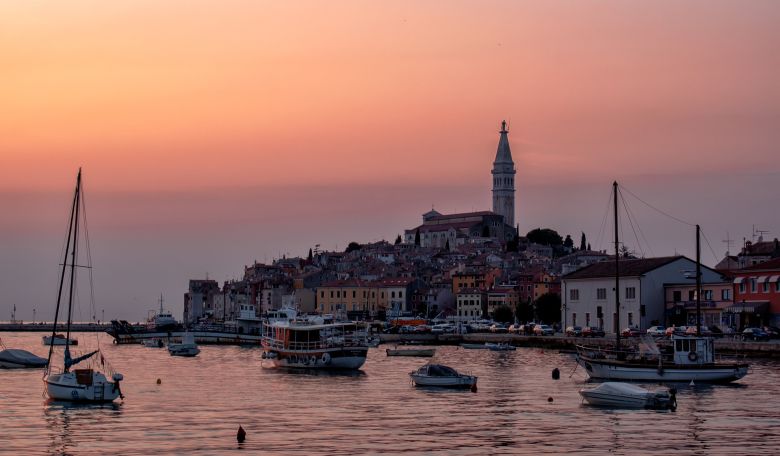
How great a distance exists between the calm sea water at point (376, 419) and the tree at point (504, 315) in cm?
8678

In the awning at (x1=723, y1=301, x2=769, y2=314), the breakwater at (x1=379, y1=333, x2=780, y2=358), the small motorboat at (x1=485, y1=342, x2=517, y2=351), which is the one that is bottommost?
the small motorboat at (x1=485, y1=342, x2=517, y2=351)

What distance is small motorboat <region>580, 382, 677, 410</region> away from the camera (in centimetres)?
4825

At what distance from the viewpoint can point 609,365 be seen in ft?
205

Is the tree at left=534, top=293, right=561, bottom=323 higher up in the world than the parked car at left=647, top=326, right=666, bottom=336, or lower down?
higher up

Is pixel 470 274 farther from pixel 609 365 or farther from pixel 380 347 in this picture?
pixel 609 365

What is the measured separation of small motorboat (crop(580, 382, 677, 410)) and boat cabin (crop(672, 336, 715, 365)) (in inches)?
483

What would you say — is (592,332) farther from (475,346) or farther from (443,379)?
(443,379)

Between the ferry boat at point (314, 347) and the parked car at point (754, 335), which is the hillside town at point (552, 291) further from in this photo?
the ferry boat at point (314, 347)

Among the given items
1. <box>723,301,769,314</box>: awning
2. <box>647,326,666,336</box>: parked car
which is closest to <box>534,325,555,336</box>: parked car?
<box>647,326,666,336</box>: parked car

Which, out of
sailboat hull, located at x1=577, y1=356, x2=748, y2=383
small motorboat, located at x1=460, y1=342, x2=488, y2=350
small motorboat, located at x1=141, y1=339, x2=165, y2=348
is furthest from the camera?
small motorboat, located at x1=141, y1=339, x2=165, y2=348

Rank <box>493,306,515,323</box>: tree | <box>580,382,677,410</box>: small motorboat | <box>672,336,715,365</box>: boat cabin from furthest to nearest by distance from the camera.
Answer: <box>493,306,515,323</box>: tree
<box>672,336,715,365</box>: boat cabin
<box>580,382,677,410</box>: small motorboat

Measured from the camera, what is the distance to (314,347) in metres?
75.1

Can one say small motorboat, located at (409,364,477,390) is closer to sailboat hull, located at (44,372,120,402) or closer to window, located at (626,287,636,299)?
sailboat hull, located at (44,372,120,402)

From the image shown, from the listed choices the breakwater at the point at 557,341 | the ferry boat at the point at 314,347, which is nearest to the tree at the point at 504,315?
the breakwater at the point at 557,341
